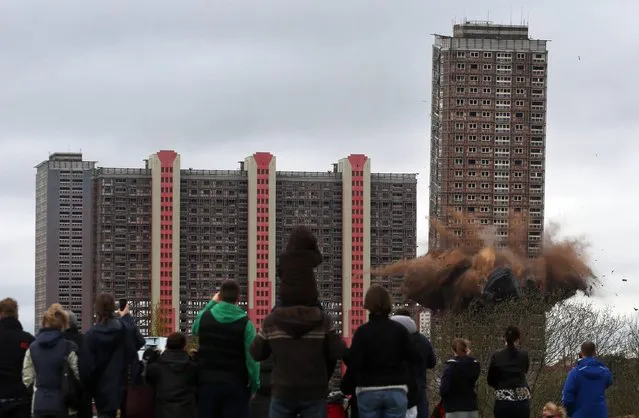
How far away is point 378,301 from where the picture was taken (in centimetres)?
1471

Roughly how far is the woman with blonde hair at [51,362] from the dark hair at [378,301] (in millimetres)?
3243

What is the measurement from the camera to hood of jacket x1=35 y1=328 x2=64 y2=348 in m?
16.2

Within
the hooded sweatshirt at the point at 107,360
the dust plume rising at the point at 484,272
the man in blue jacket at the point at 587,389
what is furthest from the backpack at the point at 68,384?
the dust plume rising at the point at 484,272

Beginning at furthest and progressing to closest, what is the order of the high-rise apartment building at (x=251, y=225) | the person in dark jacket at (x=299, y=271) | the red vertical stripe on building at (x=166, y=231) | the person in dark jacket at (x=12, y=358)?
the high-rise apartment building at (x=251, y=225), the red vertical stripe on building at (x=166, y=231), the person in dark jacket at (x=12, y=358), the person in dark jacket at (x=299, y=271)

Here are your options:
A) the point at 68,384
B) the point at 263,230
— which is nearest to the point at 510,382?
the point at 68,384

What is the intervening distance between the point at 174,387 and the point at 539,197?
170994 mm

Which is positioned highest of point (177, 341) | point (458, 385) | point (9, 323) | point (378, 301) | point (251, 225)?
point (251, 225)

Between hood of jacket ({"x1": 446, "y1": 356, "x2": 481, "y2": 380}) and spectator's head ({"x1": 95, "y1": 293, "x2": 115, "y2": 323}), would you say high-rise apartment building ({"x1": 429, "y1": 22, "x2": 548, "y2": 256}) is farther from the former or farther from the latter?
spectator's head ({"x1": 95, "y1": 293, "x2": 115, "y2": 323})

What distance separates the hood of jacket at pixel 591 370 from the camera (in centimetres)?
1916

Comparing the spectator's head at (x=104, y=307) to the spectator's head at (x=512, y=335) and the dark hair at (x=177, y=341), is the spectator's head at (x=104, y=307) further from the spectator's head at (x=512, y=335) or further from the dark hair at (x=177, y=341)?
the spectator's head at (x=512, y=335)

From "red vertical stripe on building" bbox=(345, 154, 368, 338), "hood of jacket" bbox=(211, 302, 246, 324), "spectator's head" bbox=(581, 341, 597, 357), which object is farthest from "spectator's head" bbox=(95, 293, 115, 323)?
"red vertical stripe on building" bbox=(345, 154, 368, 338)

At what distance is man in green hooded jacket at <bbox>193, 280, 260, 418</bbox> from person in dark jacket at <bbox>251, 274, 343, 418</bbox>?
129cm

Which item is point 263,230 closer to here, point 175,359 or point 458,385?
point 458,385

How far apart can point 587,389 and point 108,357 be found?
5883 mm
